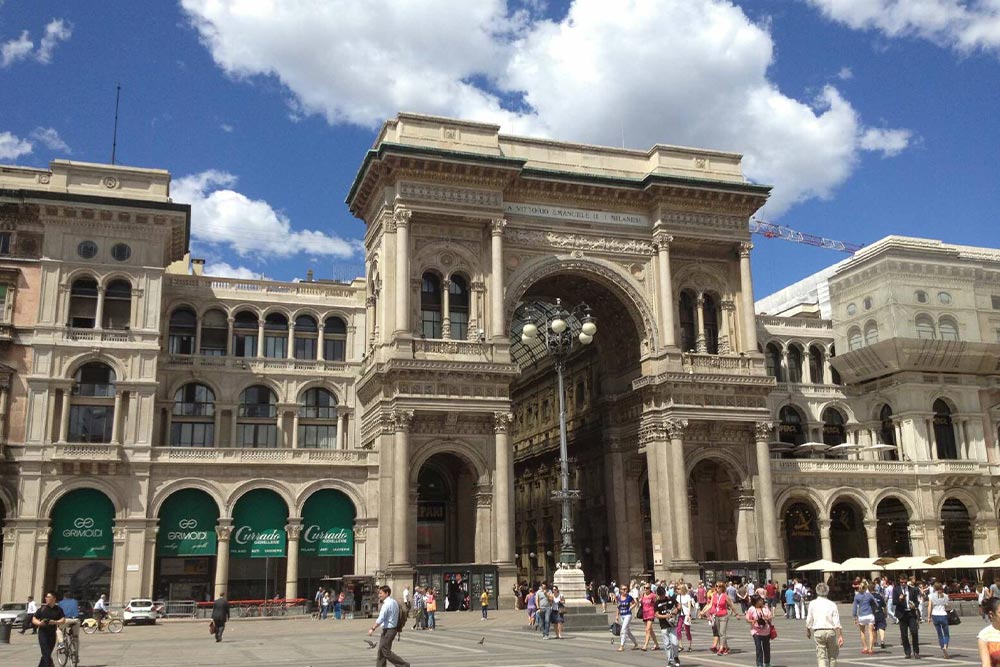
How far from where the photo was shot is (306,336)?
185 ft

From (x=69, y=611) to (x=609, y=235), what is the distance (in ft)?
114

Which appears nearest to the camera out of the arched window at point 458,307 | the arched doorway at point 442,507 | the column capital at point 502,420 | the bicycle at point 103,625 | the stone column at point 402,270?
the bicycle at point 103,625

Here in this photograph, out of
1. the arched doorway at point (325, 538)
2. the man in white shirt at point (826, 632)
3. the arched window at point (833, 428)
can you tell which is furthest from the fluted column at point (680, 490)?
the man in white shirt at point (826, 632)

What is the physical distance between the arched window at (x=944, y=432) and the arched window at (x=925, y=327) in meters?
4.10

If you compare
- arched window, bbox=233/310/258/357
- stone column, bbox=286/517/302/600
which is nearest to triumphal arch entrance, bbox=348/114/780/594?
stone column, bbox=286/517/302/600

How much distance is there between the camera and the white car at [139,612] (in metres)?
41.2

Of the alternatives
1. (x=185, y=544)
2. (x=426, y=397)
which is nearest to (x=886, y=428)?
(x=426, y=397)

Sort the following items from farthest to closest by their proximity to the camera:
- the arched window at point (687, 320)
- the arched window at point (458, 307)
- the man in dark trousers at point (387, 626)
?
the arched window at point (687, 320) → the arched window at point (458, 307) → the man in dark trousers at point (387, 626)

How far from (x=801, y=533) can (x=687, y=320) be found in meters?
14.7

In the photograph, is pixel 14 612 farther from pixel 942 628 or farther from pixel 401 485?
pixel 942 628

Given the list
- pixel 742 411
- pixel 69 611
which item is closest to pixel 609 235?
pixel 742 411

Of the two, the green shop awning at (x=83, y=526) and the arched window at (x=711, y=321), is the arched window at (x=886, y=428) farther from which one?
the green shop awning at (x=83, y=526)

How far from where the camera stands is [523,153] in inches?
2053

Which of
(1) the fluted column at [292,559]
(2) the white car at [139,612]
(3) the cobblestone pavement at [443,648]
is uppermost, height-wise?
(1) the fluted column at [292,559]
